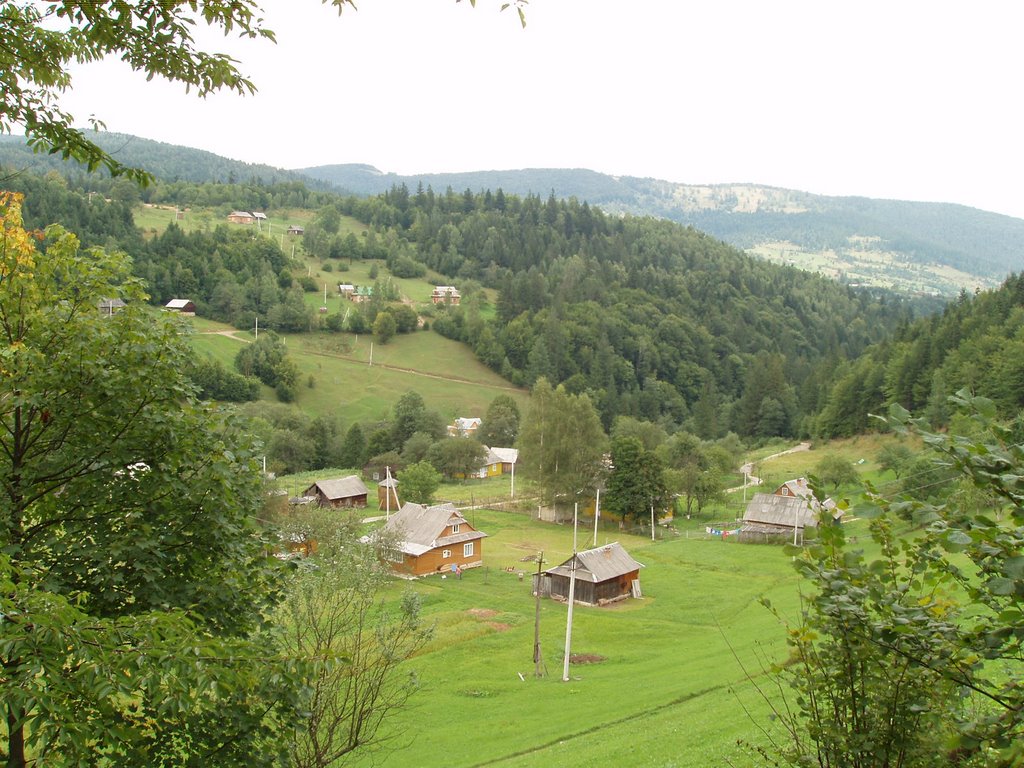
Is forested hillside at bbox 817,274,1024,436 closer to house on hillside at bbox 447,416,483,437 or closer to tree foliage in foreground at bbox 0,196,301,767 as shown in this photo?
house on hillside at bbox 447,416,483,437

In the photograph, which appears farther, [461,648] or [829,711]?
[461,648]

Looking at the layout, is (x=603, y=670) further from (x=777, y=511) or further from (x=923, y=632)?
(x=777, y=511)

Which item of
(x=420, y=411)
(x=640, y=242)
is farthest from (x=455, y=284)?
(x=420, y=411)

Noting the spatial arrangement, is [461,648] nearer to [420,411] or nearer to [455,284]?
[420,411]

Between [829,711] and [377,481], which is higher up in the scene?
[829,711]

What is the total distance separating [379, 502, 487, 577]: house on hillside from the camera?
42.6 m

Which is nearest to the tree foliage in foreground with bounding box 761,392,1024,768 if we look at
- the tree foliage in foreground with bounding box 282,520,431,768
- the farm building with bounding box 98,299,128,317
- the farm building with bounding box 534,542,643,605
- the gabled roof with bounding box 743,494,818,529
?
the tree foliage in foreground with bounding box 282,520,431,768

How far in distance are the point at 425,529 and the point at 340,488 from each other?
17039mm

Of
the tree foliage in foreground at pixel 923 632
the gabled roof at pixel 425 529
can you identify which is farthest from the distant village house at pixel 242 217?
the tree foliage in foreground at pixel 923 632

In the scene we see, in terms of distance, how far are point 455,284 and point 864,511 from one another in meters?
142

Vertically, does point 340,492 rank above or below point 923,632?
below

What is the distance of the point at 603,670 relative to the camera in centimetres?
2670

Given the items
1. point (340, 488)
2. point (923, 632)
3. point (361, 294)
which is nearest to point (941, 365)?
point (340, 488)

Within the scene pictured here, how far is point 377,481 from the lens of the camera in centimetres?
7069
